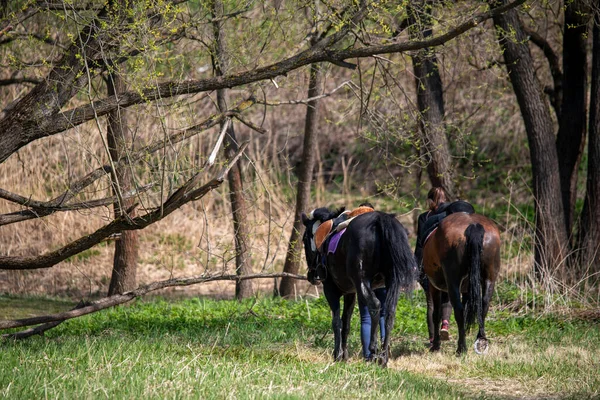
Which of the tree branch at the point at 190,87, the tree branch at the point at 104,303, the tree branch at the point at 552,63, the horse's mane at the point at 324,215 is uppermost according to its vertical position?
the tree branch at the point at 552,63

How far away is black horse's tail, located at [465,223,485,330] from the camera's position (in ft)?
30.1

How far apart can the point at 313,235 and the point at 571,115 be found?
274 inches

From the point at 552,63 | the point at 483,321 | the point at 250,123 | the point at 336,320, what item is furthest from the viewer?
the point at 552,63

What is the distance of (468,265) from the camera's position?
941 cm

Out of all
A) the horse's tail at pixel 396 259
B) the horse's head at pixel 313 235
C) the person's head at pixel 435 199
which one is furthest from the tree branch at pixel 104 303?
the person's head at pixel 435 199

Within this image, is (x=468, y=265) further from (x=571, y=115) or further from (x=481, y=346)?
(x=571, y=115)

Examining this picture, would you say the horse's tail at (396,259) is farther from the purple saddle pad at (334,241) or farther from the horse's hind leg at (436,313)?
the horse's hind leg at (436,313)

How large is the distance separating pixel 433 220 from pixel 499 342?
1.80 m

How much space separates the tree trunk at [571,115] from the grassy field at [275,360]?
2.79m

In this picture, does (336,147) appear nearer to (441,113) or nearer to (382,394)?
(441,113)

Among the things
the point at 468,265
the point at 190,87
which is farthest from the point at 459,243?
the point at 190,87

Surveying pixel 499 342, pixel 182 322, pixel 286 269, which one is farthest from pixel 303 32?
pixel 499 342

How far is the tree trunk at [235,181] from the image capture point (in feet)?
39.4

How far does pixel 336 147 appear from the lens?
25.9 m
